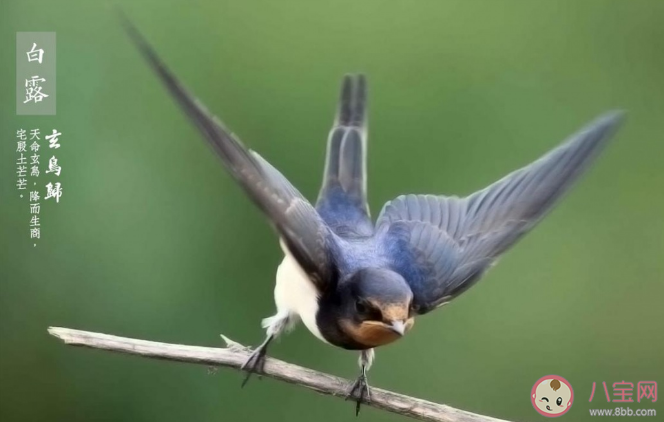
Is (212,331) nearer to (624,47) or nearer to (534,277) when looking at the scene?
(534,277)

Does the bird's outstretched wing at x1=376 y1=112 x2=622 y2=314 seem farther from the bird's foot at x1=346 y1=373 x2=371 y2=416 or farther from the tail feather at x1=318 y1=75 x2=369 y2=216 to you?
the bird's foot at x1=346 y1=373 x2=371 y2=416

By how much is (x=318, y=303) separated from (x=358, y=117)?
1.17 feet

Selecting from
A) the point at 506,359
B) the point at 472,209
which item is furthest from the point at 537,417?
the point at 472,209

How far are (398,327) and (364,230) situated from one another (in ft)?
0.94

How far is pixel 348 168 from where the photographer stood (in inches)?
46.3

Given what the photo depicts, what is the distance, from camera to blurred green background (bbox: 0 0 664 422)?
1.21 metres

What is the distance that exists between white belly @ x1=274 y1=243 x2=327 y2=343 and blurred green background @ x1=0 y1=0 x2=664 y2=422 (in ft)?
0.28

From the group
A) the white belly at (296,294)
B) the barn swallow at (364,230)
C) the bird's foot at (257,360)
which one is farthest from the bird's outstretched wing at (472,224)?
the bird's foot at (257,360)

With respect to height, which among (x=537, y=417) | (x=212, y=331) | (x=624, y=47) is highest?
(x=624, y=47)

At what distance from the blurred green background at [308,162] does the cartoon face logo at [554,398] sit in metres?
0.02

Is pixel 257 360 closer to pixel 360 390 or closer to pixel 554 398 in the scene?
pixel 360 390

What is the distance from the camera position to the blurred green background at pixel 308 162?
1205mm

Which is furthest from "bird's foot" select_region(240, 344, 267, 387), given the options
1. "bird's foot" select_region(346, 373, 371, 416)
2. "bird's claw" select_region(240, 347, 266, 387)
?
"bird's foot" select_region(346, 373, 371, 416)

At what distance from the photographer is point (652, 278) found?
3.97 feet
